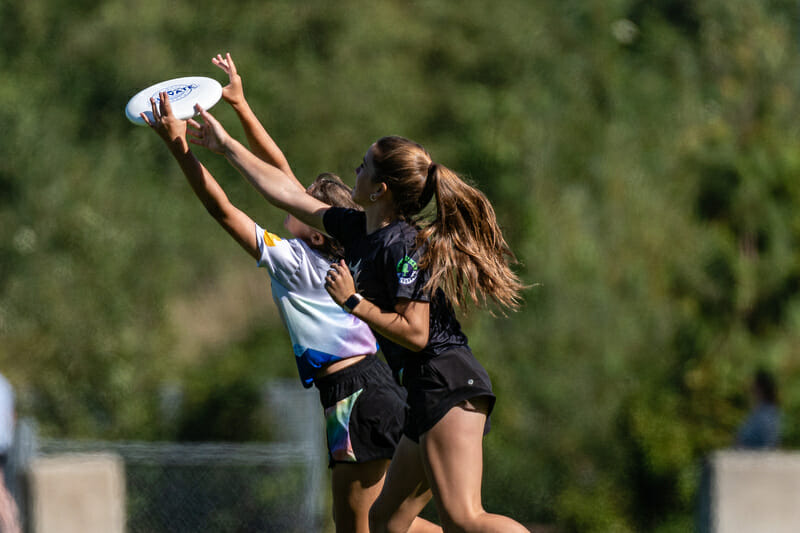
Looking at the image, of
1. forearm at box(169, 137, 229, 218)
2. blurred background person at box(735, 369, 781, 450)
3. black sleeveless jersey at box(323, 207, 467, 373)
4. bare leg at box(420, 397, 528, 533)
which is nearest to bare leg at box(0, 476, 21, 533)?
forearm at box(169, 137, 229, 218)

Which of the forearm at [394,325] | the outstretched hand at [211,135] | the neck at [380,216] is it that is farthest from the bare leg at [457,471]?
the outstretched hand at [211,135]

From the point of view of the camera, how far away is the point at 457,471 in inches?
149

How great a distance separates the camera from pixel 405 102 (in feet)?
54.2

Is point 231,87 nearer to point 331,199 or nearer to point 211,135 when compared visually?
point 211,135

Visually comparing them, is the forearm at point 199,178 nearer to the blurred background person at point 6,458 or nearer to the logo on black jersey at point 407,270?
the logo on black jersey at point 407,270

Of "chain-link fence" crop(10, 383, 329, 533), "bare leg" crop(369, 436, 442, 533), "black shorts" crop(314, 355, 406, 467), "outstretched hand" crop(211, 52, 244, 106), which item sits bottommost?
"chain-link fence" crop(10, 383, 329, 533)

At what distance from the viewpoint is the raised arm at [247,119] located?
4.58 metres

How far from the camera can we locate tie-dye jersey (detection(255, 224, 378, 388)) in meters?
4.41

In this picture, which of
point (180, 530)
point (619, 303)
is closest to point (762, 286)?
point (619, 303)

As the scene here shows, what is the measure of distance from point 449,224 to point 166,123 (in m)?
1.08

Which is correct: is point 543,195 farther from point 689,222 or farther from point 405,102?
point 405,102

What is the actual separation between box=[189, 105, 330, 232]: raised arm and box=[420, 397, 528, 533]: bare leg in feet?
2.94

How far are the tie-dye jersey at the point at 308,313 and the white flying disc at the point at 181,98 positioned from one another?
1.70 feet

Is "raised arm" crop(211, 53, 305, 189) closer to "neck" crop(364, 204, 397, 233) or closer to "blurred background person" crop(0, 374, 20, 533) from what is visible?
"neck" crop(364, 204, 397, 233)
